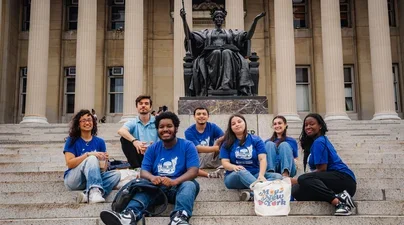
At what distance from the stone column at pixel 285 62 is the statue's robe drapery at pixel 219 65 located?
13360 millimetres

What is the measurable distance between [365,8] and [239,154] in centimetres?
2710

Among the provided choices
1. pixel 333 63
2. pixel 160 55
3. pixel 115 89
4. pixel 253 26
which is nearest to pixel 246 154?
pixel 253 26

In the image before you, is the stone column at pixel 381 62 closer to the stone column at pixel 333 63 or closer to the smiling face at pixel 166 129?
the stone column at pixel 333 63

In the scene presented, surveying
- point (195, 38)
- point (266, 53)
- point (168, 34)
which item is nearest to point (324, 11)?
point (266, 53)

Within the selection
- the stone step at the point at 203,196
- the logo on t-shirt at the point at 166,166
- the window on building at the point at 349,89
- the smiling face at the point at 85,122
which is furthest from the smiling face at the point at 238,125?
the window on building at the point at 349,89

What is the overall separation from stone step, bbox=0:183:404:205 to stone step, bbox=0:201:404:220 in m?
0.52

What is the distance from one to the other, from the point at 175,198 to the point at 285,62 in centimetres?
2040

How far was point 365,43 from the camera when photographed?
31.2 metres

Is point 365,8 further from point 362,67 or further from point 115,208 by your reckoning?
point 115,208

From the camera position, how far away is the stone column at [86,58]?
2616cm

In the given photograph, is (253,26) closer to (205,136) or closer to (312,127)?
(205,136)

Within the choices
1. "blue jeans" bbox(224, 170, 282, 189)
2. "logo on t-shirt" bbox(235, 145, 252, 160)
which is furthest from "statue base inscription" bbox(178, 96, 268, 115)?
"blue jeans" bbox(224, 170, 282, 189)

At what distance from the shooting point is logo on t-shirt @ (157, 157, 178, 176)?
21.3 ft

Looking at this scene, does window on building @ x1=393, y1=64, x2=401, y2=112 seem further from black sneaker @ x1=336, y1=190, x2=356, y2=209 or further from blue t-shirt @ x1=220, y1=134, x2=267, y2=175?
black sneaker @ x1=336, y1=190, x2=356, y2=209
